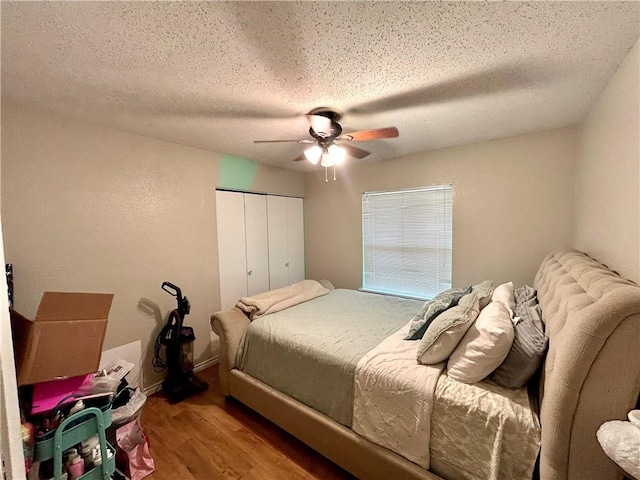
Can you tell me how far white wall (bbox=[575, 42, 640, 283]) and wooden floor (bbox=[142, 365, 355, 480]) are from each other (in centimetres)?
202

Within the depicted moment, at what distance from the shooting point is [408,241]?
333cm

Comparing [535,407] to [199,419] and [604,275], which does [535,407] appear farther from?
[199,419]

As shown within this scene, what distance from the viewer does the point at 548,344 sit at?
1215 mm

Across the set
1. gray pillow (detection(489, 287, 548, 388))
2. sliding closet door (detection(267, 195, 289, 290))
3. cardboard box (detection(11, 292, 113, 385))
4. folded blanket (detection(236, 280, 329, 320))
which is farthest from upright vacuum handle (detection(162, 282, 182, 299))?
gray pillow (detection(489, 287, 548, 388))

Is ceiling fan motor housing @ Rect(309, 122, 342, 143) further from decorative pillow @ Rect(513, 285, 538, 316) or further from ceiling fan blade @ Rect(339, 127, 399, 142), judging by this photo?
decorative pillow @ Rect(513, 285, 538, 316)

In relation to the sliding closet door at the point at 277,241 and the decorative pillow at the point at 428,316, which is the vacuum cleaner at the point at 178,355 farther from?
the decorative pillow at the point at 428,316

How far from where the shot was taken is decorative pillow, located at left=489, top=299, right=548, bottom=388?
124 cm

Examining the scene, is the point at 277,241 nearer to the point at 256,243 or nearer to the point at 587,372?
the point at 256,243

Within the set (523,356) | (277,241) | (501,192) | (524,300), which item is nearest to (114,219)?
(277,241)

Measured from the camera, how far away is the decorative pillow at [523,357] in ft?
4.06

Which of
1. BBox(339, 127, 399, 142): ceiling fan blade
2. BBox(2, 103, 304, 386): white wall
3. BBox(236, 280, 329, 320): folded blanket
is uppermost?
BBox(339, 127, 399, 142): ceiling fan blade

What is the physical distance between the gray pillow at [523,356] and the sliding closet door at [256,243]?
274 cm

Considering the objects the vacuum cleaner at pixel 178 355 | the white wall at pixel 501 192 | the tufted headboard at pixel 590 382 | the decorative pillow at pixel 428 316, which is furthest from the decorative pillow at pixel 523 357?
the vacuum cleaner at pixel 178 355

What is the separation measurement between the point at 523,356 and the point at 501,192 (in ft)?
6.41
